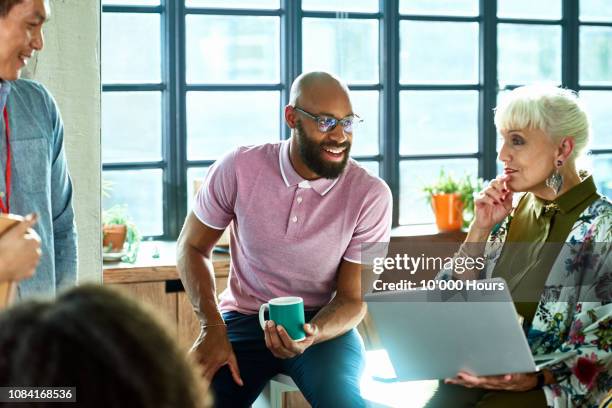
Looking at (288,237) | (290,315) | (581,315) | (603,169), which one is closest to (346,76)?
(603,169)

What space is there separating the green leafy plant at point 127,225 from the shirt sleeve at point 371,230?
4.56ft

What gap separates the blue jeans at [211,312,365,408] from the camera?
2615mm

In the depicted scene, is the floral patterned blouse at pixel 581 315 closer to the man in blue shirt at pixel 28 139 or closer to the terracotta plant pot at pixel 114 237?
the man in blue shirt at pixel 28 139

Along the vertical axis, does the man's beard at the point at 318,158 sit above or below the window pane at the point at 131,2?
below

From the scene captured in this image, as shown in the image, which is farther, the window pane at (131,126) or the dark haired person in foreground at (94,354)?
the window pane at (131,126)

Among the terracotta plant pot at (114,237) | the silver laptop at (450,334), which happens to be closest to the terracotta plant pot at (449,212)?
the terracotta plant pot at (114,237)

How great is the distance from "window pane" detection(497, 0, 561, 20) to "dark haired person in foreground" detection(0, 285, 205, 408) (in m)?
4.66

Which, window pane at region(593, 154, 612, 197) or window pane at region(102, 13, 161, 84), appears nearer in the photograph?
window pane at region(102, 13, 161, 84)

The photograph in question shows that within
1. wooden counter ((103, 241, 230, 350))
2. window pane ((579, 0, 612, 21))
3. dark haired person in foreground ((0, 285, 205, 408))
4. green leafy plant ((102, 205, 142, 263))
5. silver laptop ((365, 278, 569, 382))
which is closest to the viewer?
dark haired person in foreground ((0, 285, 205, 408))

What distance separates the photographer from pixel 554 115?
2578mm

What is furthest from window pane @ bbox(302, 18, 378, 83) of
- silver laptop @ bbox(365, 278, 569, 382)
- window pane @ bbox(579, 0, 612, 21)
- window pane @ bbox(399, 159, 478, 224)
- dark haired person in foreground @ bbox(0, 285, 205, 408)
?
dark haired person in foreground @ bbox(0, 285, 205, 408)

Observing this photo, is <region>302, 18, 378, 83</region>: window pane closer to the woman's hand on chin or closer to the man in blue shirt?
the woman's hand on chin

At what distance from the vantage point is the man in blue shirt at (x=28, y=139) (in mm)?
2016

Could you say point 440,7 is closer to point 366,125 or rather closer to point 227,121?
point 366,125
